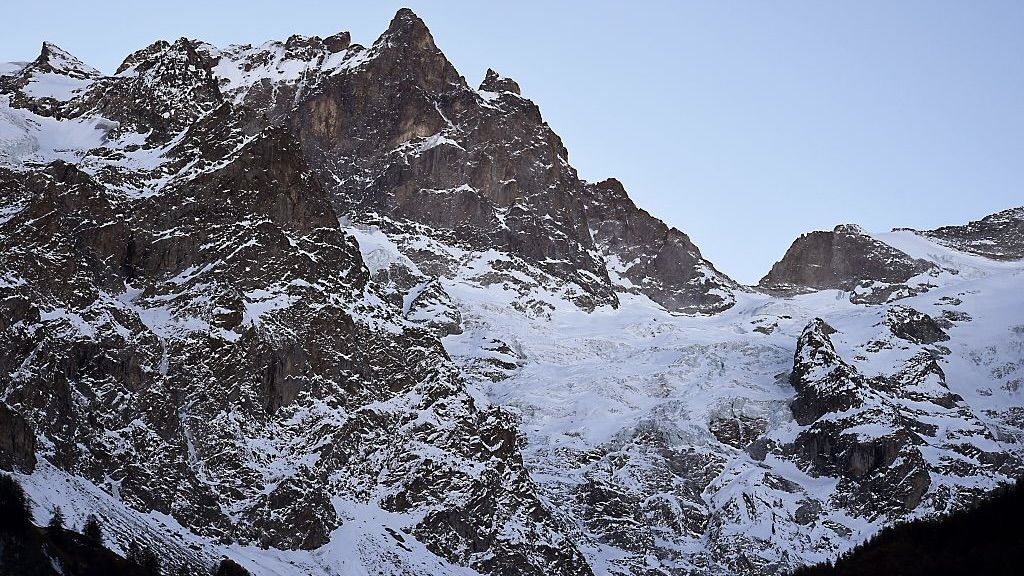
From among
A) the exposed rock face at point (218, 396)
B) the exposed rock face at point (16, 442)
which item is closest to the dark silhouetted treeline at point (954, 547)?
the exposed rock face at point (16, 442)

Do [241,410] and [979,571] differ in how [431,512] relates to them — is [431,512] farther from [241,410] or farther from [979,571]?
[979,571]

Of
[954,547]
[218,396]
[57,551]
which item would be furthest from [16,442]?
[954,547]

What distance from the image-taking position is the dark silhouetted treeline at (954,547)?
62844 mm

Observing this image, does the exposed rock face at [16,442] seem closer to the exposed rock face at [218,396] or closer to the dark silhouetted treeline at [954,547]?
the exposed rock face at [218,396]

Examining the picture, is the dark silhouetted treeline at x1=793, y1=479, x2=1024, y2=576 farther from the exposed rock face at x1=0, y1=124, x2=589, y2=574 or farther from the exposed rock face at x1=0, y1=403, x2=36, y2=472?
the exposed rock face at x1=0, y1=124, x2=589, y2=574

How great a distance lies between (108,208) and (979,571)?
498 ft

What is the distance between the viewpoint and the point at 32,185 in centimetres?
19212

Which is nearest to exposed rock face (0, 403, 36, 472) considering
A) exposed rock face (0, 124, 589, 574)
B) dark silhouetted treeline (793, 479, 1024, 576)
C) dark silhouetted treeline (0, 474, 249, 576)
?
exposed rock face (0, 124, 589, 574)

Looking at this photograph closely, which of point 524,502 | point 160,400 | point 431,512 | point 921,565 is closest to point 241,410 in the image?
point 160,400

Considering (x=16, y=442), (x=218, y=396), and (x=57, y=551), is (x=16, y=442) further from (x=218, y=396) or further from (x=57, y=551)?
(x=218, y=396)

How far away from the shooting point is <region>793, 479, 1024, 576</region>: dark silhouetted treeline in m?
62.8

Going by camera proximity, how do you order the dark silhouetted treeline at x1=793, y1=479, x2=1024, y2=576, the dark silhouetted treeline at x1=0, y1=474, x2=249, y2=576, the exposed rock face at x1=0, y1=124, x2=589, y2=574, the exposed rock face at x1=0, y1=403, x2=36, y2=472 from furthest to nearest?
the exposed rock face at x1=0, y1=124, x2=589, y2=574, the exposed rock face at x1=0, y1=403, x2=36, y2=472, the dark silhouetted treeline at x1=0, y1=474, x2=249, y2=576, the dark silhouetted treeline at x1=793, y1=479, x2=1024, y2=576

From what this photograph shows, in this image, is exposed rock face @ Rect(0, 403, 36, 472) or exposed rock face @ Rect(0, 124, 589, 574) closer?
exposed rock face @ Rect(0, 403, 36, 472)

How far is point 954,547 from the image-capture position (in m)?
67.3
